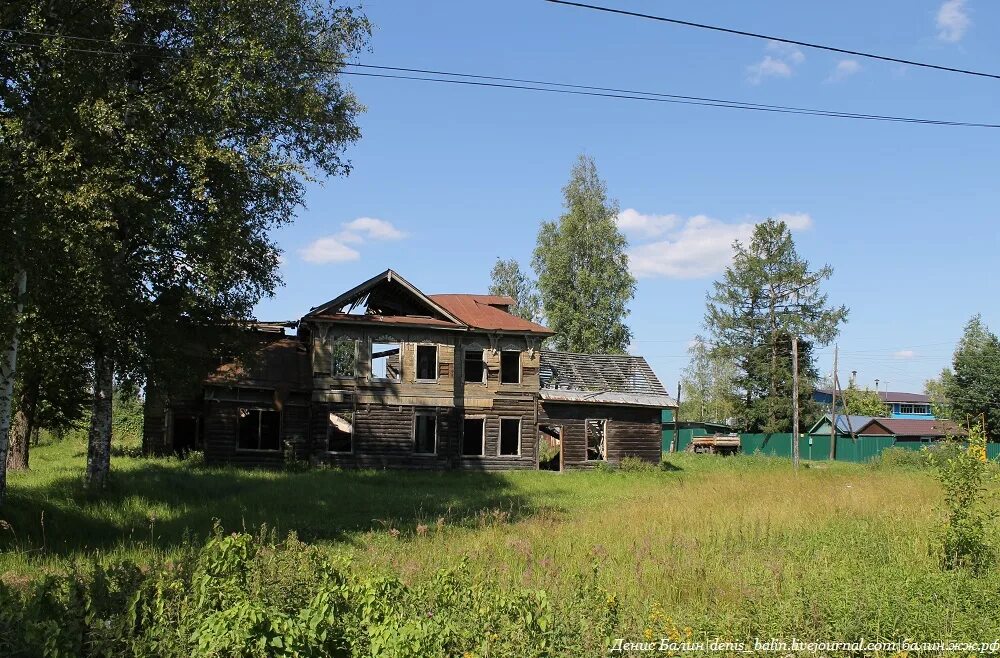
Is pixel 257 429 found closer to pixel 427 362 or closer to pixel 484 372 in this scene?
pixel 427 362

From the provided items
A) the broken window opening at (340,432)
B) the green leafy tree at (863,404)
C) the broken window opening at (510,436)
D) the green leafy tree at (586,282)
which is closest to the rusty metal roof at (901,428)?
the green leafy tree at (863,404)

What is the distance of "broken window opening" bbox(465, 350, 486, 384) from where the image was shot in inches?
1358

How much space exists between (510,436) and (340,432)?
25.7 feet

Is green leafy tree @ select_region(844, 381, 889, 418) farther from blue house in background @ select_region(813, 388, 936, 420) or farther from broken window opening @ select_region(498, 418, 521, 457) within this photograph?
broken window opening @ select_region(498, 418, 521, 457)

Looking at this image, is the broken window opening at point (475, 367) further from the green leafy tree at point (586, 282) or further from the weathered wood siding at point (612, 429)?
the green leafy tree at point (586, 282)

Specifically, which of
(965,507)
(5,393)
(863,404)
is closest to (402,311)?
(5,393)

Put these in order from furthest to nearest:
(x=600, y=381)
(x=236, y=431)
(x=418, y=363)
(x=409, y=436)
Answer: (x=600, y=381) → (x=418, y=363) → (x=409, y=436) → (x=236, y=431)

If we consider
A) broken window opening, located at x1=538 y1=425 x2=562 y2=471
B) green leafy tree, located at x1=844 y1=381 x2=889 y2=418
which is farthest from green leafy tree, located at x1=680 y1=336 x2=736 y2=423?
broken window opening, located at x1=538 y1=425 x2=562 y2=471

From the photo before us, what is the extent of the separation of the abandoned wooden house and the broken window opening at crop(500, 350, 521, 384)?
0.18 ft

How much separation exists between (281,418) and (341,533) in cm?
1711

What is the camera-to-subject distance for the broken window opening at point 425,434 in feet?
109

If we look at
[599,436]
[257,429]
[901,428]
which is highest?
[257,429]

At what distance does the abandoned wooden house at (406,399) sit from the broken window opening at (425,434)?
0.14 ft

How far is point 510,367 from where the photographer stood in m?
35.2
